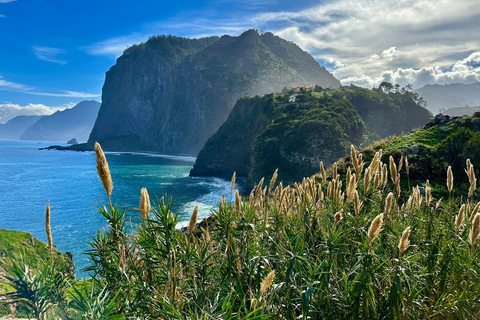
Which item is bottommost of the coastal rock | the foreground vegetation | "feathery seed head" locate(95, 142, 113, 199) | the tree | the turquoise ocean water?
the turquoise ocean water

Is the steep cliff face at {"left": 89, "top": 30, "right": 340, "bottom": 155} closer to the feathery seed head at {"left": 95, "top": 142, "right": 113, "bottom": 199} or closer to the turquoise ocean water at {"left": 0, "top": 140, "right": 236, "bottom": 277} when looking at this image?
the turquoise ocean water at {"left": 0, "top": 140, "right": 236, "bottom": 277}

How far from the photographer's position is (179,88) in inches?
6412

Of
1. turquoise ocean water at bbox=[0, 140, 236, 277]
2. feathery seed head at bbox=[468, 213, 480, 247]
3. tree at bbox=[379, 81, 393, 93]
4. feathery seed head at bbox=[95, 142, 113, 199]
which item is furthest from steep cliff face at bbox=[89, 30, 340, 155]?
feathery seed head at bbox=[468, 213, 480, 247]

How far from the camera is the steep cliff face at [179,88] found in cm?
15362

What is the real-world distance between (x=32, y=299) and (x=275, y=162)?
5401 cm

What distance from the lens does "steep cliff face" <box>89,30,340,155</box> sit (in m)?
154

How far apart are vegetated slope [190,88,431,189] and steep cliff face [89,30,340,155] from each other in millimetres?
66783

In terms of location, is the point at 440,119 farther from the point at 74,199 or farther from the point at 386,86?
the point at 386,86

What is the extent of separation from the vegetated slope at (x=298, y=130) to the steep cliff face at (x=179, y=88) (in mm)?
66783

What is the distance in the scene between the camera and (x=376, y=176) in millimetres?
4180

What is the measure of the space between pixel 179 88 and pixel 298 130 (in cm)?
12409

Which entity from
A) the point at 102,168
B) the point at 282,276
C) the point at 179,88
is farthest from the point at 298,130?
the point at 179,88

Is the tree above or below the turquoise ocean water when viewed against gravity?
above

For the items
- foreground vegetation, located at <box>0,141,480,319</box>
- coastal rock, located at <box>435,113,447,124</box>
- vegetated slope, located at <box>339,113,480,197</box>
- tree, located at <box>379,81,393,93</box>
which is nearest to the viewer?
foreground vegetation, located at <box>0,141,480,319</box>
